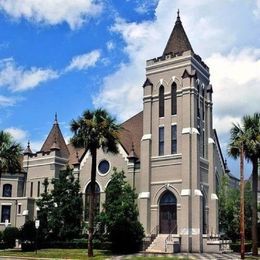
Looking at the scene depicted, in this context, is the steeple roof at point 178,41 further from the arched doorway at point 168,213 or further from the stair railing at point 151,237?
the stair railing at point 151,237

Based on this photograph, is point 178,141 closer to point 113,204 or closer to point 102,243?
point 113,204

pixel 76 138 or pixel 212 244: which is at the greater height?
pixel 76 138

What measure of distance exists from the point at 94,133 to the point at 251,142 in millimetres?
13702

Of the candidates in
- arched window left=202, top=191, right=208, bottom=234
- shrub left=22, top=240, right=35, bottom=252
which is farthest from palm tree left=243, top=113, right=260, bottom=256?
shrub left=22, top=240, right=35, bottom=252

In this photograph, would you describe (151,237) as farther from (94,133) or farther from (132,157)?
(94,133)

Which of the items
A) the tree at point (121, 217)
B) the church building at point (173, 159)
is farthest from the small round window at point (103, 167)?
the tree at point (121, 217)

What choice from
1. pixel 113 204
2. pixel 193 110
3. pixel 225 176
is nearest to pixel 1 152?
pixel 113 204

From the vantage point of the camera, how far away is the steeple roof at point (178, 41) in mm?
53312

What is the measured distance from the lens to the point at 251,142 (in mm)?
42531

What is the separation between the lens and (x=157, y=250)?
4609 centimetres

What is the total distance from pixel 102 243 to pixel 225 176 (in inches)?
895

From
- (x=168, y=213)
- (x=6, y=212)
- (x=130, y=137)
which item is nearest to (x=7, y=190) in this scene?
(x=6, y=212)

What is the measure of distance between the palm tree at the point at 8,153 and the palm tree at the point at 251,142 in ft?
65.1

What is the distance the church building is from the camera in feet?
156
